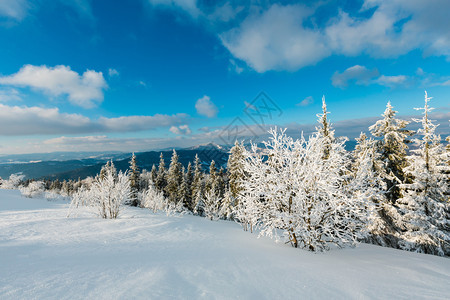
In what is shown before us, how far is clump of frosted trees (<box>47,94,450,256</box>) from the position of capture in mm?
7645

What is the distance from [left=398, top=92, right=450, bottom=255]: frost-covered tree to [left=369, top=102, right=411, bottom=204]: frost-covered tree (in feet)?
9.30

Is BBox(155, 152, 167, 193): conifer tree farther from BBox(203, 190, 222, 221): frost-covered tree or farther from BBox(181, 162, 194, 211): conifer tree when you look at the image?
BBox(203, 190, 222, 221): frost-covered tree

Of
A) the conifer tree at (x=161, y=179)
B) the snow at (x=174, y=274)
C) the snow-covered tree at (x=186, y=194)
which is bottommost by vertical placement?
the snow-covered tree at (x=186, y=194)

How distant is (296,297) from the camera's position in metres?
3.57

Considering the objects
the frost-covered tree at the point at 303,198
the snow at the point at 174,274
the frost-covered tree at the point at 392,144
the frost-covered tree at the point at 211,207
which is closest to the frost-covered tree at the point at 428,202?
the frost-covered tree at the point at 392,144

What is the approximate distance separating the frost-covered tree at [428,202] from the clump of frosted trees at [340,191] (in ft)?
0.17

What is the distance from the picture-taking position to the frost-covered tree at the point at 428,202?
44.9 ft

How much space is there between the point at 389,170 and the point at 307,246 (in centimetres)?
1487

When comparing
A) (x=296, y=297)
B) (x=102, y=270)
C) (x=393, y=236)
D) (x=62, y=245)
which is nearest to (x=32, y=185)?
(x=62, y=245)

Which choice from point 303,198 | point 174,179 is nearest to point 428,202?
point 303,198

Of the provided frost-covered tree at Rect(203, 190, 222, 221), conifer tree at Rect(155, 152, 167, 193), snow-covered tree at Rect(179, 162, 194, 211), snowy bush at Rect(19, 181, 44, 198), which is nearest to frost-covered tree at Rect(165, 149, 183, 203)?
snow-covered tree at Rect(179, 162, 194, 211)

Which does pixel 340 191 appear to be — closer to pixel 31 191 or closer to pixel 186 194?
pixel 186 194

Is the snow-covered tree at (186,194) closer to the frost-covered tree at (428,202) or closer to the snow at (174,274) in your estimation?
the frost-covered tree at (428,202)

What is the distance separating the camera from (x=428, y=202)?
13.8 meters
